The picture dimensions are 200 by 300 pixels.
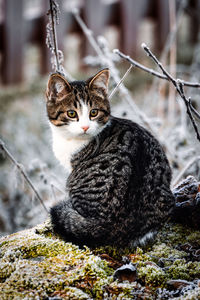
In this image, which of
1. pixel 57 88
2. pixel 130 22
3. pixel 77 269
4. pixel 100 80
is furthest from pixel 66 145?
pixel 130 22

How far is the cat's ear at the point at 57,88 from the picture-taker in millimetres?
2418

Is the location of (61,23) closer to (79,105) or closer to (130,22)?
(130,22)

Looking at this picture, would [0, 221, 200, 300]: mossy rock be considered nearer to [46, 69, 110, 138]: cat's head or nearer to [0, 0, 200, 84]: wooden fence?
[46, 69, 110, 138]: cat's head

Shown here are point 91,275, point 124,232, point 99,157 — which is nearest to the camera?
point 91,275

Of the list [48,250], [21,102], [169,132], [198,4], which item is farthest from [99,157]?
[198,4]

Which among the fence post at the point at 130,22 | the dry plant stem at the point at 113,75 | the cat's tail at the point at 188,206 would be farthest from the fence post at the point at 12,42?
the cat's tail at the point at 188,206

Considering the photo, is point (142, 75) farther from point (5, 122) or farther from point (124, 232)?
point (124, 232)

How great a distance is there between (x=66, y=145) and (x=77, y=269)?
1.07 m

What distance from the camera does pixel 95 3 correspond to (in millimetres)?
5863

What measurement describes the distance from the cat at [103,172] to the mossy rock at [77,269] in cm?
10

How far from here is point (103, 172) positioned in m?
2.14

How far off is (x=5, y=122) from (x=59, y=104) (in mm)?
3057

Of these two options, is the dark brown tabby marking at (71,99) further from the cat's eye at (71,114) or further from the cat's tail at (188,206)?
the cat's tail at (188,206)

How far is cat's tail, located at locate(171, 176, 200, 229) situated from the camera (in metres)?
2.20
